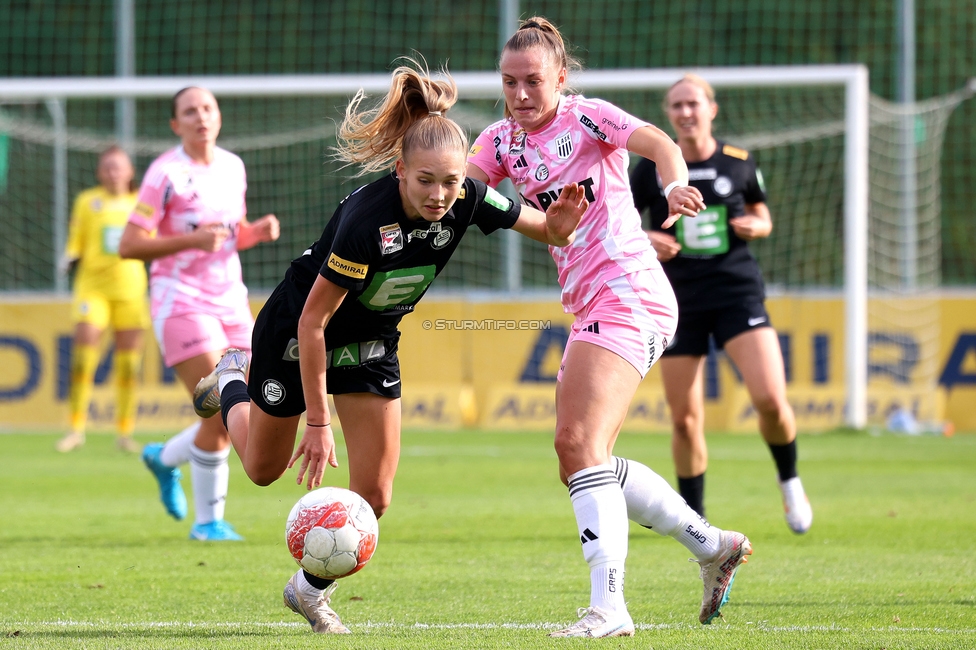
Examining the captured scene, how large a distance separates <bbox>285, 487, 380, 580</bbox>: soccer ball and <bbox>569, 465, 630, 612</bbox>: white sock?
0.72 metres

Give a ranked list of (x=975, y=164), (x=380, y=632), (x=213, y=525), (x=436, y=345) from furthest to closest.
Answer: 1. (x=975, y=164)
2. (x=436, y=345)
3. (x=213, y=525)
4. (x=380, y=632)

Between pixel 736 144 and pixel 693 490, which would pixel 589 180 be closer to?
pixel 693 490

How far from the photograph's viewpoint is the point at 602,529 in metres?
4.16

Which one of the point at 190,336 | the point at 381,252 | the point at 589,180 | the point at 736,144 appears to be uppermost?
the point at 589,180

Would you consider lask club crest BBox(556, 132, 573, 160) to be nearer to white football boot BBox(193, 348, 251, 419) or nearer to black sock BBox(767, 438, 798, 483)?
white football boot BBox(193, 348, 251, 419)

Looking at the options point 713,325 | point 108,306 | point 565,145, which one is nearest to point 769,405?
point 713,325

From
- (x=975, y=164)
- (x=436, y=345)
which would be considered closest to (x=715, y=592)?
(x=436, y=345)

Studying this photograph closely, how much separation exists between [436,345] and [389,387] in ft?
32.8

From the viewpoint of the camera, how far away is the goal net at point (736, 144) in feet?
48.5

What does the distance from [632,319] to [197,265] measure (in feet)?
10.5

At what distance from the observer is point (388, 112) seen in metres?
4.35

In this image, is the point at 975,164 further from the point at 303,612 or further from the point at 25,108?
the point at 303,612

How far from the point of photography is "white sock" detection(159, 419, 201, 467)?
6859 mm

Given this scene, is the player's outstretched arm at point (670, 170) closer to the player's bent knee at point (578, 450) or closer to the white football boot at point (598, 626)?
the player's bent knee at point (578, 450)
